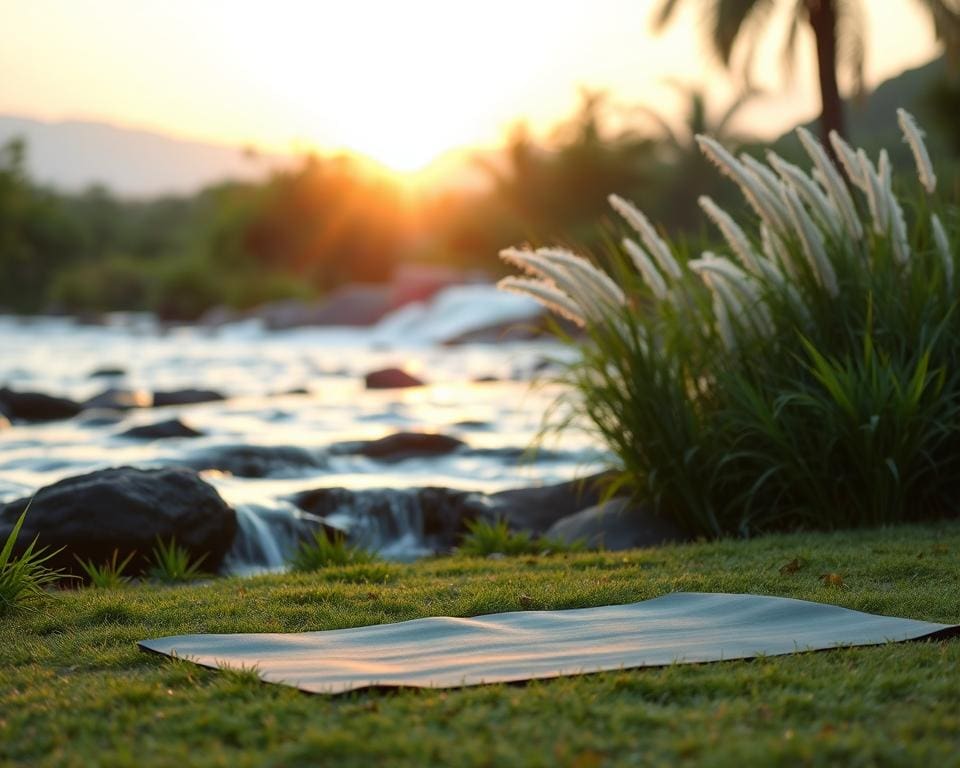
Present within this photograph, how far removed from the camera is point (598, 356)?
7.23 metres

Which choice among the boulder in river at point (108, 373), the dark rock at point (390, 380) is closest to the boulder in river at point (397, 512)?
the dark rock at point (390, 380)

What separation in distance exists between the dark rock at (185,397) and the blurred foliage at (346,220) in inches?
1119

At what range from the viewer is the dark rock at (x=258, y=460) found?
1086 centimetres

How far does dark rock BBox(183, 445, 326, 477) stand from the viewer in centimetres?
1086

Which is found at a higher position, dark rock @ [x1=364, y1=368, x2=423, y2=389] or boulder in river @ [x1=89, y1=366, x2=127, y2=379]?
boulder in river @ [x1=89, y1=366, x2=127, y2=379]

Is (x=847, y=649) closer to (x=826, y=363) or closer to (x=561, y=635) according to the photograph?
(x=561, y=635)

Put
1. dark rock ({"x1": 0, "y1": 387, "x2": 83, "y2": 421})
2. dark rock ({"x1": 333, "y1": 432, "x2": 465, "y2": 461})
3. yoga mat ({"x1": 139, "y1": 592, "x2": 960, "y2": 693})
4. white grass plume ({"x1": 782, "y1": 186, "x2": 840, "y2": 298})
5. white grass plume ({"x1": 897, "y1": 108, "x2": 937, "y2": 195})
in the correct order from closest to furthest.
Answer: yoga mat ({"x1": 139, "y1": 592, "x2": 960, "y2": 693}) < white grass plume ({"x1": 782, "y1": 186, "x2": 840, "y2": 298}) < white grass plume ({"x1": 897, "y1": 108, "x2": 937, "y2": 195}) < dark rock ({"x1": 333, "y1": 432, "x2": 465, "y2": 461}) < dark rock ({"x1": 0, "y1": 387, "x2": 83, "y2": 421})

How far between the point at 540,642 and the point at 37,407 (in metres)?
12.1

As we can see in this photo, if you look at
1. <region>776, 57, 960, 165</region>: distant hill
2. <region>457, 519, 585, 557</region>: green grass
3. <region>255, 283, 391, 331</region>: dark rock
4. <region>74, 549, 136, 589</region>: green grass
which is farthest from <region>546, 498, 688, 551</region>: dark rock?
<region>255, 283, 391, 331</region>: dark rock

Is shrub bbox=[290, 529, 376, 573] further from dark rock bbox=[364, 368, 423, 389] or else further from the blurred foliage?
the blurred foliage

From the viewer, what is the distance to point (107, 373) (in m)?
21.8

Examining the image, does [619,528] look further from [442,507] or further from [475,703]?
[475,703]

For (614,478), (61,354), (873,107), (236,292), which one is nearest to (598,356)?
(614,478)

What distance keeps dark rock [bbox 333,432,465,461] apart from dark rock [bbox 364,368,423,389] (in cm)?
727
